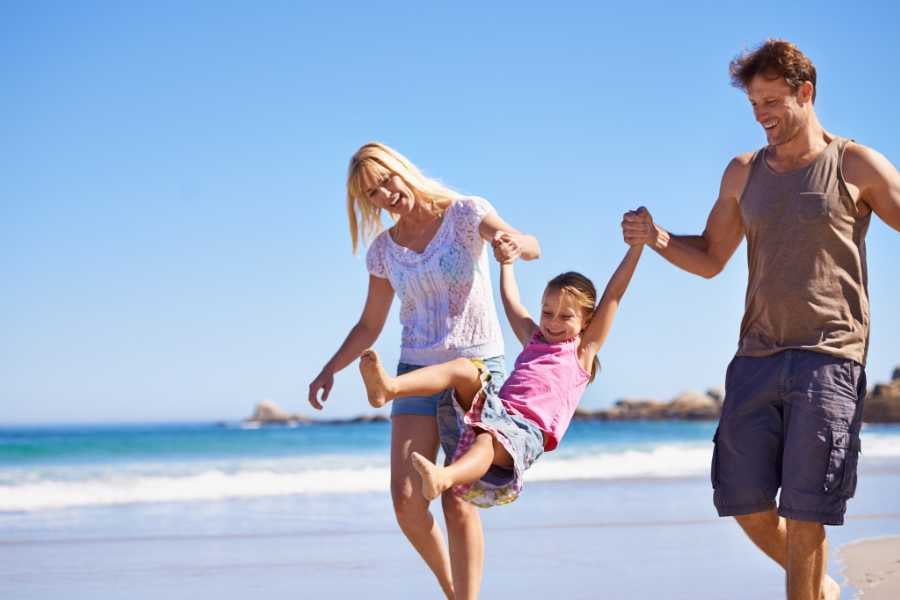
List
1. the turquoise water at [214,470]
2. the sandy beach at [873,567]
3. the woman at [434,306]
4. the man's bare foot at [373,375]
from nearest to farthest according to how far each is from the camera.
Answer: the man's bare foot at [373,375] → the woman at [434,306] → the sandy beach at [873,567] → the turquoise water at [214,470]

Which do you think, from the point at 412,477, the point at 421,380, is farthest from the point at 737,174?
the point at 412,477

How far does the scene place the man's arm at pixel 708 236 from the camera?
12.9ft

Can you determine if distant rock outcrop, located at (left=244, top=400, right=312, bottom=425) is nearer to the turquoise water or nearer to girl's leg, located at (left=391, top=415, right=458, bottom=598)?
the turquoise water

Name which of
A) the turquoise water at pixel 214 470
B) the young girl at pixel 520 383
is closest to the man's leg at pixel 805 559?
the young girl at pixel 520 383

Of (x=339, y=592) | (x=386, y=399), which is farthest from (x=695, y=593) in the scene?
(x=386, y=399)

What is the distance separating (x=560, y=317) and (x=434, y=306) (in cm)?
56

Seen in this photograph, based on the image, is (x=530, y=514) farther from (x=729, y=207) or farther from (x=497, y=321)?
(x=729, y=207)

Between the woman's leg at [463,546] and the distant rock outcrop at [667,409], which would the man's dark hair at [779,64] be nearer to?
the woman's leg at [463,546]

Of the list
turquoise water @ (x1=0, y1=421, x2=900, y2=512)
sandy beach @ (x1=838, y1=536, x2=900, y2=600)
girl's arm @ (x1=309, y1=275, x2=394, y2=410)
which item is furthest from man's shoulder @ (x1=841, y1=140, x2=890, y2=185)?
turquoise water @ (x1=0, y1=421, x2=900, y2=512)

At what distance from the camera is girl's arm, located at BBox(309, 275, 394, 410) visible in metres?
4.63

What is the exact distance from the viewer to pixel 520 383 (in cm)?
396

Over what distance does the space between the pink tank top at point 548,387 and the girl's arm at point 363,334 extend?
0.88 metres

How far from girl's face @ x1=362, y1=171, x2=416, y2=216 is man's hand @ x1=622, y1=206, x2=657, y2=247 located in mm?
865

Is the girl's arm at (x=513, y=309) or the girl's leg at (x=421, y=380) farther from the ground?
the girl's arm at (x=513, y=309)
